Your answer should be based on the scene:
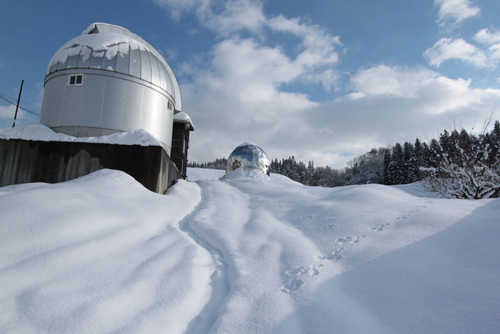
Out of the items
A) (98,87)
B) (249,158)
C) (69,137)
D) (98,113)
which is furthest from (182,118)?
(69,137)

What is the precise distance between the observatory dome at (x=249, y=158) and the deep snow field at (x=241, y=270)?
1197cm

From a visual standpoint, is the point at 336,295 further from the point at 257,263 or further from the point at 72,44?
the point at 72,44

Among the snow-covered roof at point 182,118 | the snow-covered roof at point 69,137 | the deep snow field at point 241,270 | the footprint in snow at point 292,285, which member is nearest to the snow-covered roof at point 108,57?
the snow-covered roof at point 69,137

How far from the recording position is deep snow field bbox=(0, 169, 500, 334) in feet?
8.47

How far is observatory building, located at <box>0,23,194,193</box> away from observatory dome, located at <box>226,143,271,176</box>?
6.38 metres

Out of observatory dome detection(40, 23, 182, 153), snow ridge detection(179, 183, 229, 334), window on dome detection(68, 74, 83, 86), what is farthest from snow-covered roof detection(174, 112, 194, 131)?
snow ridge detection(179, 183, 229, 334)

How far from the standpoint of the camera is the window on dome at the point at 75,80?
9922mm

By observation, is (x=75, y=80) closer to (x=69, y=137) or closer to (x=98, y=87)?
(x=98, y=87)

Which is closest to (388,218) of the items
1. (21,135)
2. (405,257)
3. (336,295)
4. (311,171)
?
(405,257)

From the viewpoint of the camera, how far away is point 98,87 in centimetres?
991

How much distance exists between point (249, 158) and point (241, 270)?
14.2 m

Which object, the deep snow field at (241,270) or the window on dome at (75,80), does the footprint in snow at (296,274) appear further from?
the window on dome at (75,80)

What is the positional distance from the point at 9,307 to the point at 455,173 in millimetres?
13797

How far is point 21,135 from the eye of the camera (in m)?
8.59
